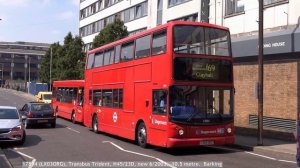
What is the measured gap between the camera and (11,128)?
15.6 m

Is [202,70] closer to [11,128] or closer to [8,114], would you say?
[11,128]

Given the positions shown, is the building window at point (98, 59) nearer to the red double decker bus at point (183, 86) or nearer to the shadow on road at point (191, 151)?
→ the red double decker bus at point (183, 86)

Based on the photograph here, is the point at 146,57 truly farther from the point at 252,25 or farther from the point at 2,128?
the point at 252,25

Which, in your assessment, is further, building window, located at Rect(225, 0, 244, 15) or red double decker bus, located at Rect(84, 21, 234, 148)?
building window, located at Rect(225, 0, 244, 15)

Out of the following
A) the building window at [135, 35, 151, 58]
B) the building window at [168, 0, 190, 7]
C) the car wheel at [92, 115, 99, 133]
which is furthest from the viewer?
the building window at [168, 0, 190, 7]

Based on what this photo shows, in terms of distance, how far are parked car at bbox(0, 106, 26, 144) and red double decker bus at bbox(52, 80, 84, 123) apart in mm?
9895

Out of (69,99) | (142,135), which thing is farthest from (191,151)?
(69,99)

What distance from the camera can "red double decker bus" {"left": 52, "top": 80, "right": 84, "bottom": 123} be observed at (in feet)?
89.8

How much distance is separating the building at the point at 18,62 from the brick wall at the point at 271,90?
13187 centimetres

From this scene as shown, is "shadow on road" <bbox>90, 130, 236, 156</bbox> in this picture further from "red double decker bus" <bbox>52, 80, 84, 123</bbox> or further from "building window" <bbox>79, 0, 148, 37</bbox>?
"building window" <bbox>79, 0, 148, 37</bbox>

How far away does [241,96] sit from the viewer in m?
21.9

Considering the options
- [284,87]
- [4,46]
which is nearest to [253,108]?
[284,87]

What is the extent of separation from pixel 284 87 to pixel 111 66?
23.8ft

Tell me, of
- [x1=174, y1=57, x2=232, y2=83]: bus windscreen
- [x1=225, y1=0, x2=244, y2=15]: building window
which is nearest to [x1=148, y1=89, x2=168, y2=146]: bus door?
[x1=174, y1=57, x2=232, y2=83]: bus windscreen
